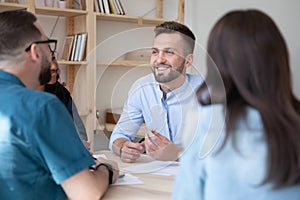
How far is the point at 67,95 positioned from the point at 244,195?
1.63m

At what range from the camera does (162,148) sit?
1731 millimetres

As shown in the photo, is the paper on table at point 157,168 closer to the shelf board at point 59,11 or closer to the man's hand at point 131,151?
the man's hand at point 131,151

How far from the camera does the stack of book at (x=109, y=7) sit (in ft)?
10.4

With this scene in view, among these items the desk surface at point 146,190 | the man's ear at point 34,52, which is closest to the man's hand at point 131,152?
the desk surface at point 146,190

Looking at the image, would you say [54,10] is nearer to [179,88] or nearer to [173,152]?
[179,88]

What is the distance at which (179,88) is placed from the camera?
7.43ft

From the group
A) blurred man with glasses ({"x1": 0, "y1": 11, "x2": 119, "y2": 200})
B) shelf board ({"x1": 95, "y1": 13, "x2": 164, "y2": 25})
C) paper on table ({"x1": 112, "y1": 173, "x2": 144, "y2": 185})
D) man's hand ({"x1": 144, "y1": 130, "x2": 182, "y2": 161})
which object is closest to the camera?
blurred man with glasses ({"x1": 0, "y1": 11, "x2": 119, "y2": 200})

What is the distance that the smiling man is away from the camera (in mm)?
2088

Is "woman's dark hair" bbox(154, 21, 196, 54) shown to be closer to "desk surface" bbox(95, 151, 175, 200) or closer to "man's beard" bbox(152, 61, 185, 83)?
"man's beard" bbox(152, 61, 185, 83)

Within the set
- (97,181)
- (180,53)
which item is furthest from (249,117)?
(180,53)

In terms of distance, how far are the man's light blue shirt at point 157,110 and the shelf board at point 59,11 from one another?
1062mm

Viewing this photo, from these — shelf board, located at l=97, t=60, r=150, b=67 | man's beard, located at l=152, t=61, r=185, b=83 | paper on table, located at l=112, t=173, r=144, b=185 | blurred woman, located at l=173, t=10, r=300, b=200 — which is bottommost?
paper on table, located at l=112, t=173, r=144, b=185

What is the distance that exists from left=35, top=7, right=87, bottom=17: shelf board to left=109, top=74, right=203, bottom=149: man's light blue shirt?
1.06 metres

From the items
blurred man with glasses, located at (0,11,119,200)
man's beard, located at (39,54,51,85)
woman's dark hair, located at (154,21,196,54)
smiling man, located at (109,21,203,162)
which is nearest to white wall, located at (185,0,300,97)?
woman's dark hair, located at (154,21,196,54)
